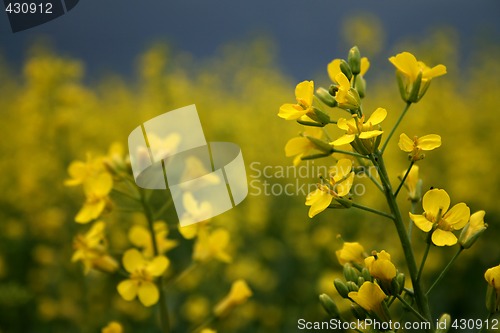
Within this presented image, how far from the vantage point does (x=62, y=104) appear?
352 centimetres

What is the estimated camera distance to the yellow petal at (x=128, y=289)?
59.9 inches

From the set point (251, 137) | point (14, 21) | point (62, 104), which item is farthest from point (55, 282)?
point (251, 137)

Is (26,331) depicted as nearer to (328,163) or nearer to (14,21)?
(14,21)

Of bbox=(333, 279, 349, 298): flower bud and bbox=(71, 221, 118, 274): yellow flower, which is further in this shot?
bbox=(71, 221, 118, 274): yellow flower

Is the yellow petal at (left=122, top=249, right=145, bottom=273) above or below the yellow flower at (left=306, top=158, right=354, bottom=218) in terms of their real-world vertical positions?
below

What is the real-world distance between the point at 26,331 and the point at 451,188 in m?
3.60

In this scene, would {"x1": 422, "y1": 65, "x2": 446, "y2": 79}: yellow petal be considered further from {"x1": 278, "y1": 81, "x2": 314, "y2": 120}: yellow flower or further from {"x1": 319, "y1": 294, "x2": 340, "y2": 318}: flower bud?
{"x1": 319, "y1": 294, "x2": 340, "y2": 318}: flower bud

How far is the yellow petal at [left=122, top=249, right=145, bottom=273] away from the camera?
1.54 meters

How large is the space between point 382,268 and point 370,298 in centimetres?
8

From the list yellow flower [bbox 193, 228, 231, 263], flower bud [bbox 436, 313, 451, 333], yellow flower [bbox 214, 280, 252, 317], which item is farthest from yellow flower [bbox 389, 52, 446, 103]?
yellow flower [bbox 214, 280, 252, 317]

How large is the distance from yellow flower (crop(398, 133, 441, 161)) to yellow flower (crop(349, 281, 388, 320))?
12.3 inches

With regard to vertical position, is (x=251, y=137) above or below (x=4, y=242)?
below

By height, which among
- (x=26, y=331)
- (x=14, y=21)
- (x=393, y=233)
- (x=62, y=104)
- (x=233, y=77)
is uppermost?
(x=14, y=21)

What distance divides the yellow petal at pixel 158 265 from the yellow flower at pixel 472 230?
2.74 feet
